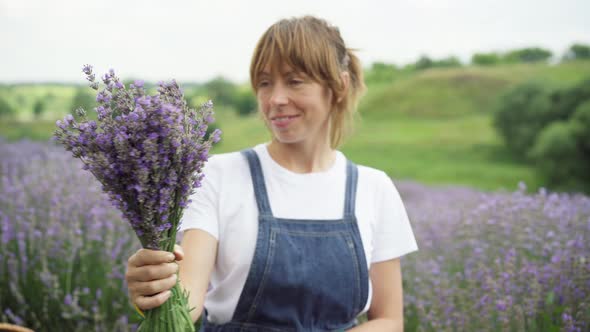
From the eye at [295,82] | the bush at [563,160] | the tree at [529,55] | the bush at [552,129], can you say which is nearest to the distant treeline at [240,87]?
the tree at [529,55]

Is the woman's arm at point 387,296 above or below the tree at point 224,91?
below

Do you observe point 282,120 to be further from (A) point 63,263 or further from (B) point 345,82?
(A) point 63,263

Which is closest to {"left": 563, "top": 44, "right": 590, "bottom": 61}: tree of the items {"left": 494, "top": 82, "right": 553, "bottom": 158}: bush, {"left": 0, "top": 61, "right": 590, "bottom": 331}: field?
{"left": 494, "top": 82, "right": 553, "bottom": 158}: bush

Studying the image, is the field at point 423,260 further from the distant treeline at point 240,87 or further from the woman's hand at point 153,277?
the woman's hand at point 153,277

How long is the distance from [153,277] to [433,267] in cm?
189

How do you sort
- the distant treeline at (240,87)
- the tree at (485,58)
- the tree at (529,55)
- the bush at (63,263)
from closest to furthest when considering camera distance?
the bush at (63,263) < the distant treeline at (240,87) < the tree at (529,55) < the tree at (485,58)

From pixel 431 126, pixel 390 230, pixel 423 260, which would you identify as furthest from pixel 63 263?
pixel 431 126

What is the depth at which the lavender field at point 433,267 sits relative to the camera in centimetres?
227

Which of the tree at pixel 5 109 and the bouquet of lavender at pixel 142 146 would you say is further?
the tree at pixel 5 109

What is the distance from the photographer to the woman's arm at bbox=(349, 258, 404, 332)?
6.39 feet

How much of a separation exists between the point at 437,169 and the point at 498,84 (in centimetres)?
1491

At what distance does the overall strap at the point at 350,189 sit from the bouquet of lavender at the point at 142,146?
0.93 m

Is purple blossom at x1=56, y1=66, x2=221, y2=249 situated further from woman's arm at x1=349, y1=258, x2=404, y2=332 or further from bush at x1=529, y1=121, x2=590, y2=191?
bush at x1=529, y1=121, x2=590, y2=191

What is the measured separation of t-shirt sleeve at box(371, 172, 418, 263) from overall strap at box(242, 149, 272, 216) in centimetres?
47
